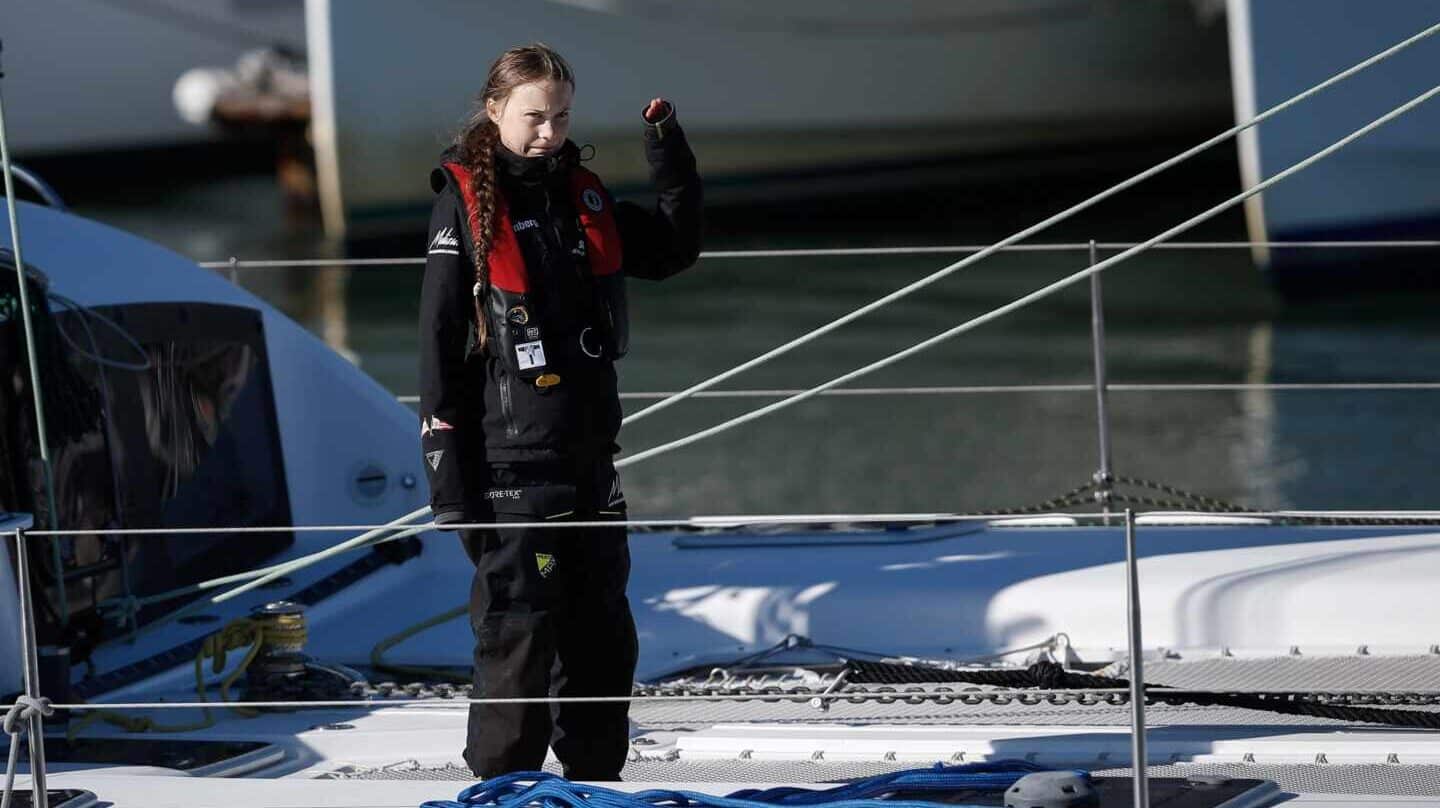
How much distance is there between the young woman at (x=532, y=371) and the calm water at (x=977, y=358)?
18.3ft

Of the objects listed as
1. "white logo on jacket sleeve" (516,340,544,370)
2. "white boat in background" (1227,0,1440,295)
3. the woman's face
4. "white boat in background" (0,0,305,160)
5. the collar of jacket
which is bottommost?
"white logo on jacket sleeve" (516,340,544,370)

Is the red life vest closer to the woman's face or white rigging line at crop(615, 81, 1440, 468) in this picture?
the woman's face

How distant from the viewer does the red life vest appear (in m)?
2.80

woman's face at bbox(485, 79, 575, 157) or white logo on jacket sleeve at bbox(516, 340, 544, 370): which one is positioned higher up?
woman's face at bbox(485, 79, 575, 157)

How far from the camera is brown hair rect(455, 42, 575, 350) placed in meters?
2.77

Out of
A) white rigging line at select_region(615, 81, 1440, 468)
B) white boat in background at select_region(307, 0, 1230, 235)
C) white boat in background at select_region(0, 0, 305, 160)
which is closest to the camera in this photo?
white rigging line at select_region(615, 81, 1440, 468)

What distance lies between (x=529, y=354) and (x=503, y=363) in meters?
0.04

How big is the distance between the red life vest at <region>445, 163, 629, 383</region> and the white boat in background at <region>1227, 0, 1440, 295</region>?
33.0 feet

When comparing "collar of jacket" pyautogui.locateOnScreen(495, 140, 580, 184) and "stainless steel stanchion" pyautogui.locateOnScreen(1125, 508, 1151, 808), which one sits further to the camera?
"collar of jacket" pyautogui.locateOnScreen(495, 140, 580, 184)

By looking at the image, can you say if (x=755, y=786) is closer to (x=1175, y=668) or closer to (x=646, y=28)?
(x=1175, y=668)

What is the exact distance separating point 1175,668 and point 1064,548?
0.63 m

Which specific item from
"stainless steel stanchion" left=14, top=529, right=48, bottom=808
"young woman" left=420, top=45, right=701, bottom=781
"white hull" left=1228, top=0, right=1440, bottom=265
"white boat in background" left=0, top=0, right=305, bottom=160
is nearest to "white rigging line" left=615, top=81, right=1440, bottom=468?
"young woman" left=420, top=45, right=701, bottom=781

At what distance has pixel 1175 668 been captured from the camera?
→ 3.74m

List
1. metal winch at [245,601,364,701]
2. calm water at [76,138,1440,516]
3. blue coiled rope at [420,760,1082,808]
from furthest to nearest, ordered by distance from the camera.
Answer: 1. calm water at [76,138,1440,516]
2. metal winch at [245,601,364,701]
3. blue coiled rope at [420,760,1082,808]
